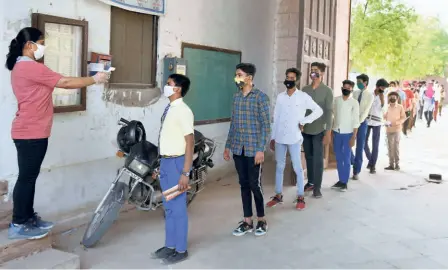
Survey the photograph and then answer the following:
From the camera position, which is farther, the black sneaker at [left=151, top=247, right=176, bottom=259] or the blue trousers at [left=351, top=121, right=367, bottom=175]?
the blue trousers at [left=351, top=121, right=367, bottom=175]

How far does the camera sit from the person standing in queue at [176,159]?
372 centimetres

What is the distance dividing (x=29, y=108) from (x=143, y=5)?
2.15 meters

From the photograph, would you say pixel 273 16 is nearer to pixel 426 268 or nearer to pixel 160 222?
pixel 160 222

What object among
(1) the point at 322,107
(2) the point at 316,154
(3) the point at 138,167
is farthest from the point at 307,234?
(1) the point at 322,107

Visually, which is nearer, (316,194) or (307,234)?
(307,234)

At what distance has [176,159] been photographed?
3760 millimetres

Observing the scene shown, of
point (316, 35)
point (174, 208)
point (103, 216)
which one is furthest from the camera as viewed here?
point (316, 35)

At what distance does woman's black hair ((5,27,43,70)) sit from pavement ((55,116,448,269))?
1.64 meters

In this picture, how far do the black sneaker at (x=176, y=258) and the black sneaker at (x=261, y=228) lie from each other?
89cm

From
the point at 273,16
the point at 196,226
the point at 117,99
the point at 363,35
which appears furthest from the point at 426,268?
the point at 363,35

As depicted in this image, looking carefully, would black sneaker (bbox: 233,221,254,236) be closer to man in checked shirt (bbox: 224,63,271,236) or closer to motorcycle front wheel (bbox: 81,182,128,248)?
man in checked shirt (bbox: 224,63,271,236)

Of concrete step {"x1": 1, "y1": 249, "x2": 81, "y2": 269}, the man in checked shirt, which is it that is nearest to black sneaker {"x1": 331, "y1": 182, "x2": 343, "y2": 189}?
the man in checked shirt

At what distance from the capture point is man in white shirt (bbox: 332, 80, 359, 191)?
6.48m

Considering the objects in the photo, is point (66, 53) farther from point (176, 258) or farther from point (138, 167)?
point (176, 258)
